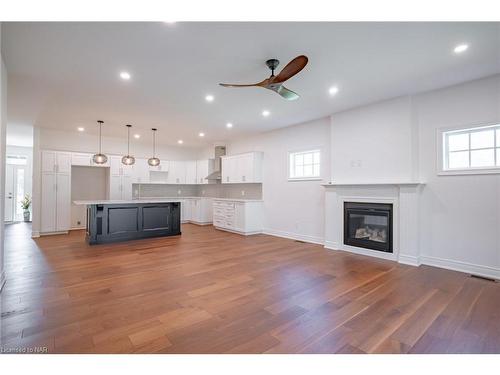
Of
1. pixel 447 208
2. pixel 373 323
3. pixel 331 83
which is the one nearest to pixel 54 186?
pixel 331 83

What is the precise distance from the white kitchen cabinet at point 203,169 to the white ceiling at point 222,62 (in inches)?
141

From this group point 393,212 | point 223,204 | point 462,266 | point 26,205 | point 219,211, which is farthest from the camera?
point 26,205

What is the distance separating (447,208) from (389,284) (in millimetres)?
1715

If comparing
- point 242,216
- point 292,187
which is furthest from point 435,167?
point 242,216

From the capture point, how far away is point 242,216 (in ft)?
21.8

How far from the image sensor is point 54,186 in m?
6.44

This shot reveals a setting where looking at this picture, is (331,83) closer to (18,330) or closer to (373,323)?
(373,323)

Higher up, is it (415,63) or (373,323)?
(415,63)

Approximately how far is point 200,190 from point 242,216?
3.64m

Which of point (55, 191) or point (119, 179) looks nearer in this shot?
→ point (55, 191)

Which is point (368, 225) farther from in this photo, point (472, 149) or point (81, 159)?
point (81, 159)

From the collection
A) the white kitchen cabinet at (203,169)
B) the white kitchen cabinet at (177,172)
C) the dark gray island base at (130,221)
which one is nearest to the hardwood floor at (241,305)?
the dark gray island base at (130,221)

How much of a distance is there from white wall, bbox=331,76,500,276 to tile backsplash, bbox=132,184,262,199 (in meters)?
3.39

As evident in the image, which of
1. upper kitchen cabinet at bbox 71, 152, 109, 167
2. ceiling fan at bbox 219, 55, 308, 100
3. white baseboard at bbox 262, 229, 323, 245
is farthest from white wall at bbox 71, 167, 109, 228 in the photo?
ceiling fan at bbox 219, 55, 308, 100
